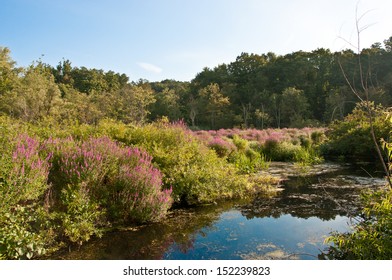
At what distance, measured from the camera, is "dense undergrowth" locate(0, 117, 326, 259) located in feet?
13.8

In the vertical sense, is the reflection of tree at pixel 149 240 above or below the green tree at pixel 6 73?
below

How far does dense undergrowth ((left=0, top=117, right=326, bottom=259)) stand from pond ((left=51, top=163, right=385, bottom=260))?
352mm

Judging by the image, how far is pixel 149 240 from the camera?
5.22 meters

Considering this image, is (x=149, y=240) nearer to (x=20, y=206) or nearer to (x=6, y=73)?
(x=20, y=206)

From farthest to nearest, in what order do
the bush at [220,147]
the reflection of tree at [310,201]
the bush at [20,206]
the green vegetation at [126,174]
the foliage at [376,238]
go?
the bush at [220,147] → the reflection of tree at [310,201] → the green vegetation at [126,174] → the bush at [20,206] → the foliage at [376,238]

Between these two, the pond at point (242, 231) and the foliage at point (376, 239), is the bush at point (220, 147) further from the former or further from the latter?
the foliage at point (376, 239)

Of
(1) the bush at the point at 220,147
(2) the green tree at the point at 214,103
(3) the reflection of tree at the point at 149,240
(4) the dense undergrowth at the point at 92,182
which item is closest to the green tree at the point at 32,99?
(1) the bush at the point at 220,147

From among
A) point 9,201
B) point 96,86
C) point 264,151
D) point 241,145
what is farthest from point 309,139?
point 96,86

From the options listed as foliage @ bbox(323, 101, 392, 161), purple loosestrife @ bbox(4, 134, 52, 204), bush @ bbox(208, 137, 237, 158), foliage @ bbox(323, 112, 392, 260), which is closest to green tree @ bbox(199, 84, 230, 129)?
foliage @ bbox(323, 101, 392, 161)

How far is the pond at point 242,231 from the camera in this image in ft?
15.5

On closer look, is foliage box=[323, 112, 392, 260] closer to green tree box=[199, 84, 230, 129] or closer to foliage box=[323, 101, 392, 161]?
foliage box=[323, 101, 392, 161]

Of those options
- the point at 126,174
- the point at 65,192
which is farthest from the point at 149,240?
the point at 65,192

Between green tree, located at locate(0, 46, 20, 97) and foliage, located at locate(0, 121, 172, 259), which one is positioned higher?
green tree, located at locate(0, 46, 20, 97)

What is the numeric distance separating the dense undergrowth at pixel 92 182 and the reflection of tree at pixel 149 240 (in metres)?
0.19
